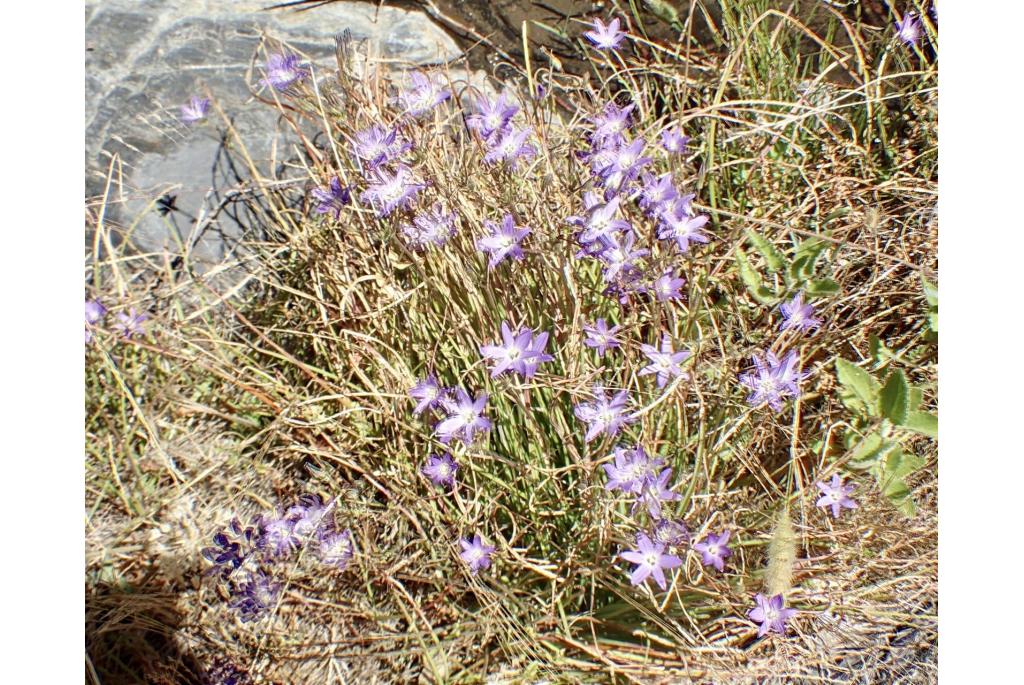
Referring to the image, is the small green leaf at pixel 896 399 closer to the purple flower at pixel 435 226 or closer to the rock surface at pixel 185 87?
the purple flower at pixel 435 226

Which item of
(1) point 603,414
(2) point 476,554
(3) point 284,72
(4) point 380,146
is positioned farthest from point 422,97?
(2) point 476,554

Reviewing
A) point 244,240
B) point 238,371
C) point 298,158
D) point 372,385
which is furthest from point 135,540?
point 298,158

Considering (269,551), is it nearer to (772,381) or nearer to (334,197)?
(334,197)

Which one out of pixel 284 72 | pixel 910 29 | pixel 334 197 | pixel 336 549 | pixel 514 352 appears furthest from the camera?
pixel 910 29

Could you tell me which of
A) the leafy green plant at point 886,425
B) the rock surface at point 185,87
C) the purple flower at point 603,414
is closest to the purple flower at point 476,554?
the purple flower at point 603,414

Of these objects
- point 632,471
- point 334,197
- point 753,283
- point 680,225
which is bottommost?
point 632,471

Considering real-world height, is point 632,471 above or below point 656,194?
below

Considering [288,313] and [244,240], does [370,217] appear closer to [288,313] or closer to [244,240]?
[288,313]
